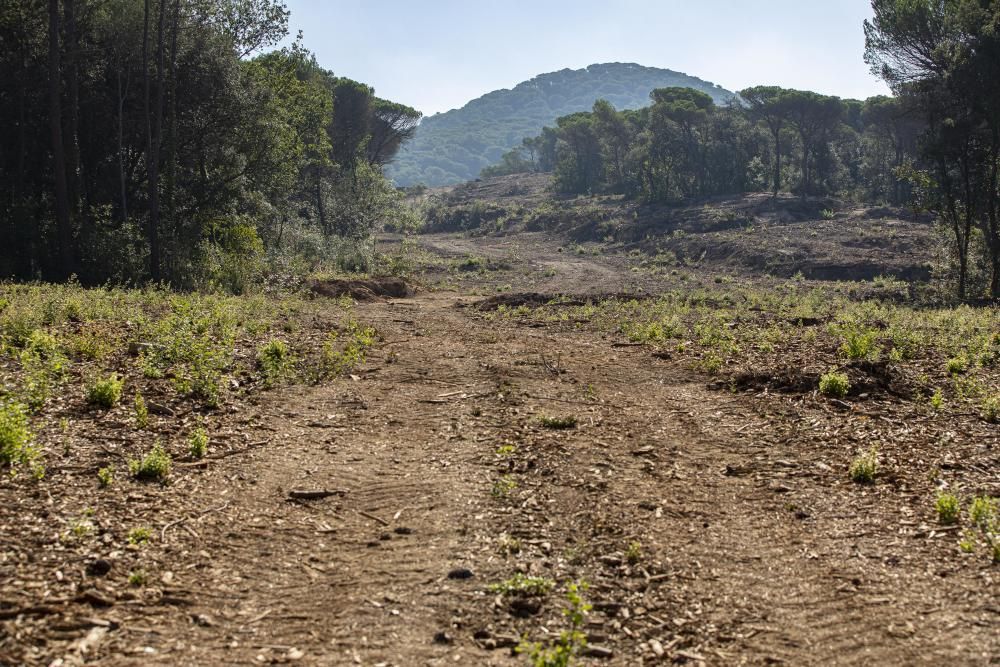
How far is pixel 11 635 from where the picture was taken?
12.4ft

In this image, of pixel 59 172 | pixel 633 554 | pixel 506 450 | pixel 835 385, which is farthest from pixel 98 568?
pixel 59 172

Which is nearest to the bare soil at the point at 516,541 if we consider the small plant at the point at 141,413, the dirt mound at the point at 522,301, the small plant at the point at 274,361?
the small plant at the point at 274,361

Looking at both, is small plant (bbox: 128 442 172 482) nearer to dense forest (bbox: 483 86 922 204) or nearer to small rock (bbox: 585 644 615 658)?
small rock (bbox: 585 644 615 658)

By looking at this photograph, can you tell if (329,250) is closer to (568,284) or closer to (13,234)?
(568,284)

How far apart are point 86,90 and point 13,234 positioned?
5.42 m

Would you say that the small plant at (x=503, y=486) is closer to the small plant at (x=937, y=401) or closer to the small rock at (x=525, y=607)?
the small rock at (x=525, y=607)

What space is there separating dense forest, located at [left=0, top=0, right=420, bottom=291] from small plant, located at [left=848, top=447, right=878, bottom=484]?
1874 centimetres

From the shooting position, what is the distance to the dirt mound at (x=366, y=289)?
2236 cm

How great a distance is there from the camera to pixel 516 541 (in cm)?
513

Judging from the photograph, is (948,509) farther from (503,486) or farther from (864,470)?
(503,486)

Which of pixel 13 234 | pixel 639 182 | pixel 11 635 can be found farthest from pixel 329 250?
pixel 639 182

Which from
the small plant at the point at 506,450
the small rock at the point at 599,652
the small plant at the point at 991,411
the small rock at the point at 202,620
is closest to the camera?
the small rock at the point at 599,652

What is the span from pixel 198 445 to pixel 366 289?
16.8 meters

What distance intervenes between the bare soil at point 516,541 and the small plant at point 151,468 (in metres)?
0.13
